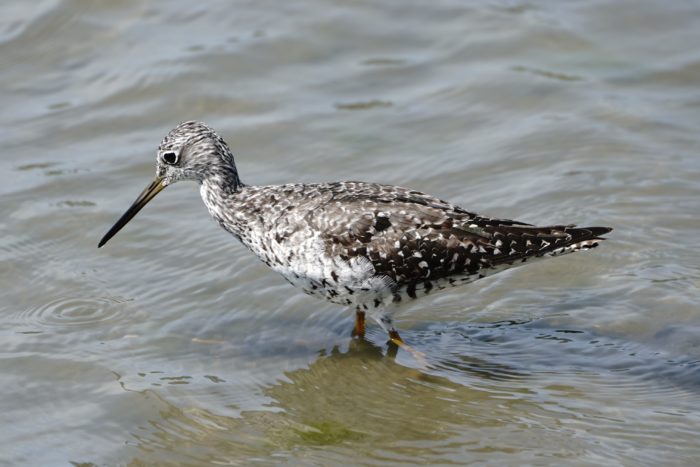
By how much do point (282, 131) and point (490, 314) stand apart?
3.82 m

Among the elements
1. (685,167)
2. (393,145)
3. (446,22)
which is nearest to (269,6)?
(446,22)

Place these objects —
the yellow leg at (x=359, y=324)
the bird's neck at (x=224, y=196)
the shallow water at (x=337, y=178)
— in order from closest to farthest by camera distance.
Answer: the shallow water at (x=337, y=178) → the bird's neck at (x=224, y=196) → the yellow leg at (x=359, y=324)

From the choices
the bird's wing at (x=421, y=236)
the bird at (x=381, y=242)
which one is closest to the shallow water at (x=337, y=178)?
the bird at (x=381, y=242)

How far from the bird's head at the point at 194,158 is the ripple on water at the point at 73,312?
1127mm

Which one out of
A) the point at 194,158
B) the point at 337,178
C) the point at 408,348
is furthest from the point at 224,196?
the point at 337,178

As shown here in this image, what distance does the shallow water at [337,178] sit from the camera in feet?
23.1

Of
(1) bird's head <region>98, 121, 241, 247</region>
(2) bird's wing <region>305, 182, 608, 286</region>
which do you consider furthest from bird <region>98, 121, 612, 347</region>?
(1) bird's head <region>98, 121, 241, 247</region>

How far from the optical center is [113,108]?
1176 cm

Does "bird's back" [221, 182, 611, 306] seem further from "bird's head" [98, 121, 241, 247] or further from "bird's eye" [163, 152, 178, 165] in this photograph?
"bird's eye" [163, 152, 178, 165]

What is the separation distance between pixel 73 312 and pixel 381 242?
107 inches

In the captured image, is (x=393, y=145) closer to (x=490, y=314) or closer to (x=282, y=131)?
(x=282, y=131)

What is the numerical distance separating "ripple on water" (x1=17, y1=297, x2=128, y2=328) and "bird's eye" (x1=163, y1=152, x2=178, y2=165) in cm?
125

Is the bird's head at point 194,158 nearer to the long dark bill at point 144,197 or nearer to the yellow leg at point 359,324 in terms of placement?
the long dark bill at point 144,197

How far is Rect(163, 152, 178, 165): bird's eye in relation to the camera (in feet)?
27.4
